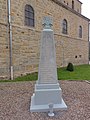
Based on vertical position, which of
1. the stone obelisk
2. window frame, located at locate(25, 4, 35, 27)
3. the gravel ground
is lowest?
the gravel ground

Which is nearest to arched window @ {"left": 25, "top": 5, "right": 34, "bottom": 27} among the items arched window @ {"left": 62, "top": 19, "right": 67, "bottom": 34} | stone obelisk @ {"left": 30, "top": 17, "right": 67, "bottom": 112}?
arched window @ {"left": 62, "top": 19, "right": 67, "bottom": 34}

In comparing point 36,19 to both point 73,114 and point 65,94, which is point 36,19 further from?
point 73,114

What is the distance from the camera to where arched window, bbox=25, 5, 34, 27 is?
13.1 m

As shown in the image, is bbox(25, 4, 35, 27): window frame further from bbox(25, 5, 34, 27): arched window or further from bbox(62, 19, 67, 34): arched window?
bbox(62, 19, 67, 34): arched window

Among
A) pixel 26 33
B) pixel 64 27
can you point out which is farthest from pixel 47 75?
pixel 64 27

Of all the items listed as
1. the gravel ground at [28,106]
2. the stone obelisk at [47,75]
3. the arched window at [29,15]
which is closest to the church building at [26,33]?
the arched window at [29,15]

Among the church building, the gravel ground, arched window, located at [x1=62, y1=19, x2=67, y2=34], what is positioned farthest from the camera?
arched window, located at [x1=62, y1=19, x2=67, y2=34]

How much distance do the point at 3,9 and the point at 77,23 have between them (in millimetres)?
14445

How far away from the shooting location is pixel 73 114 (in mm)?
4926

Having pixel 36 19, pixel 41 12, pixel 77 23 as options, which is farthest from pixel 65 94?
pixel 77 23

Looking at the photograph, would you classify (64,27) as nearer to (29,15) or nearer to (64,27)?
(64,27)

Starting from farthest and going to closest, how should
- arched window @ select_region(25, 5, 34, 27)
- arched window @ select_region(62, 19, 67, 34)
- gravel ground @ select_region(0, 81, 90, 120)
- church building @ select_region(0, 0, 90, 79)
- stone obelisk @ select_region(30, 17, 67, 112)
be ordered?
arched window @ select_region(62, 19, 67, 34), arched window @ select_region(25, 5, 34, 27), church building @ select_region(0, 0, 90, 79), stone obelisk @ select_region(30, 17, 67, 112), gravel ground @ select_region(0, 81, 90, 120)

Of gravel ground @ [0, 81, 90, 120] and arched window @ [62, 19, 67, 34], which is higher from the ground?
arched window @ [62, 19, 67, 34]

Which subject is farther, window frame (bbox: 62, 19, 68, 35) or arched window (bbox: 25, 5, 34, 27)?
window frame (bbox: 62, 19, 68, 35)
